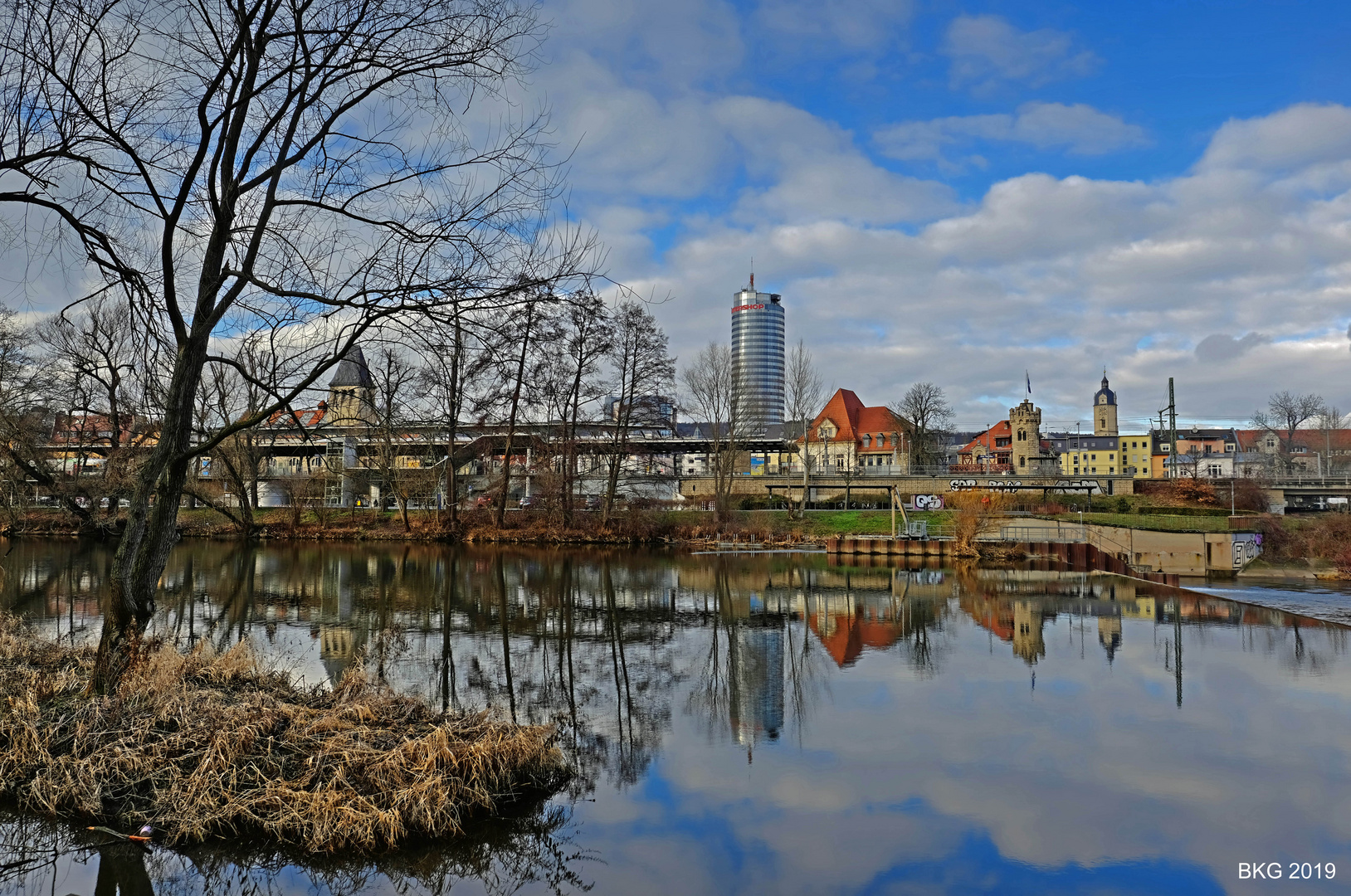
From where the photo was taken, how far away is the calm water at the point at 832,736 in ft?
21.2

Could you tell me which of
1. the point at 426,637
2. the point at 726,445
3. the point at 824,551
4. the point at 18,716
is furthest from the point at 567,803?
the point at 726,445

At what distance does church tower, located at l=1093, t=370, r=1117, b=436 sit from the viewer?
12200 centimetres

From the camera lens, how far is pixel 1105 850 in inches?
278

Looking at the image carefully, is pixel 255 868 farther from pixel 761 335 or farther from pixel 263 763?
pixel 761 335

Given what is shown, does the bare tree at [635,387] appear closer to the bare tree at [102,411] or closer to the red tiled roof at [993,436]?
the bare tree at [102,411]

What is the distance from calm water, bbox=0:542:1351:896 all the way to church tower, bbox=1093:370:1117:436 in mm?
111438

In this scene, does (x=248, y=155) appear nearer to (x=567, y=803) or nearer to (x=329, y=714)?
(x=329, y=714)

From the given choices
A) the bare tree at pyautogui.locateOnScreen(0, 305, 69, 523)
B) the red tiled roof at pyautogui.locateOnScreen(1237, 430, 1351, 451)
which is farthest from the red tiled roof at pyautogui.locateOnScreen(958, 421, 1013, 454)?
the bare tree at pyautogui.locateOnScreen(0, 305, 69, 523)

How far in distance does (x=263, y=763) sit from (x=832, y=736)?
252 inches

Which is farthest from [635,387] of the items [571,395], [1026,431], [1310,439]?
[1310,439]

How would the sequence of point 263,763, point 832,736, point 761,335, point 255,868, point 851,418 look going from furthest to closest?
1. point 761,335
2. point 851,418
3. point 832,736
4. point 263,763
5. point 255,868

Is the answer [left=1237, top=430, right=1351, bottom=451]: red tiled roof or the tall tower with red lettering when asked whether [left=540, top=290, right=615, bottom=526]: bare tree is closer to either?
[left=1237, top=430, right=1351, bottom=451]: red tiled roof

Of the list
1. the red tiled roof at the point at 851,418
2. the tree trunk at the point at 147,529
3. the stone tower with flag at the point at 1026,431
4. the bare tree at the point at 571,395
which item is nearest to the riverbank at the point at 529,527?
the bare tree at the point at 571,395

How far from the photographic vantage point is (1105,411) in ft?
401
